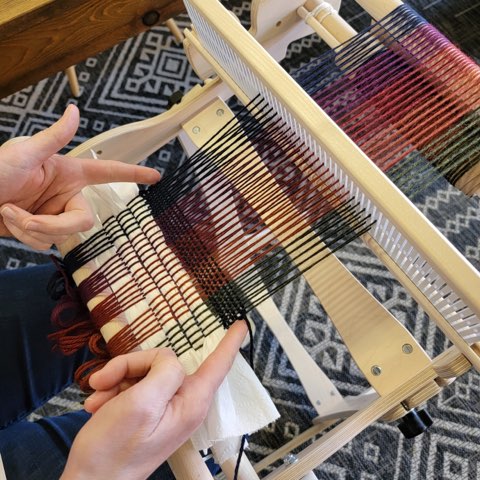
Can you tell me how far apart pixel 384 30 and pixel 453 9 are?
4.32 feet

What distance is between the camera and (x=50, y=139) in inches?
29.8

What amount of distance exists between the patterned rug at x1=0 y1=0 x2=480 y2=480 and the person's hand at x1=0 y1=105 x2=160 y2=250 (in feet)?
2.92

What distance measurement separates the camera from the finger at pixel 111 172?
88 cm

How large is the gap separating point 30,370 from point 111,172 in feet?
1.51

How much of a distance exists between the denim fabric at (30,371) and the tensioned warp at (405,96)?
670 millimetres

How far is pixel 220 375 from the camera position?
72 centimetres

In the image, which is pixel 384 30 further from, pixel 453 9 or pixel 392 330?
pixel 453 9

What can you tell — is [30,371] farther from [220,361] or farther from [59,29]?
[59,29]

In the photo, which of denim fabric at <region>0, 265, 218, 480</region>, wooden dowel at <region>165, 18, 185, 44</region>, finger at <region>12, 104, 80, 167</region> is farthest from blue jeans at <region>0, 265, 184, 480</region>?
wooden dowel at <region>165, 18, 185, 44</region>

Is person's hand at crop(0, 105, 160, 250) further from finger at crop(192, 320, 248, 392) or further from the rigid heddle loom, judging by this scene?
finger at crop(192, 320, 248, 392)

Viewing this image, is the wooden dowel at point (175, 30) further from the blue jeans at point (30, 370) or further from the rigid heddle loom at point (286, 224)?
the blue jeans at point (30, 370)

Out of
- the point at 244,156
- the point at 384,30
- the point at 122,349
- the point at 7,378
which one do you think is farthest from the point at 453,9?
the point at 7,378

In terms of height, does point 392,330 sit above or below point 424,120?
below

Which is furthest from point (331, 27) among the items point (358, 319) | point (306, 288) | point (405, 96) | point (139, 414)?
point (306, 288)
